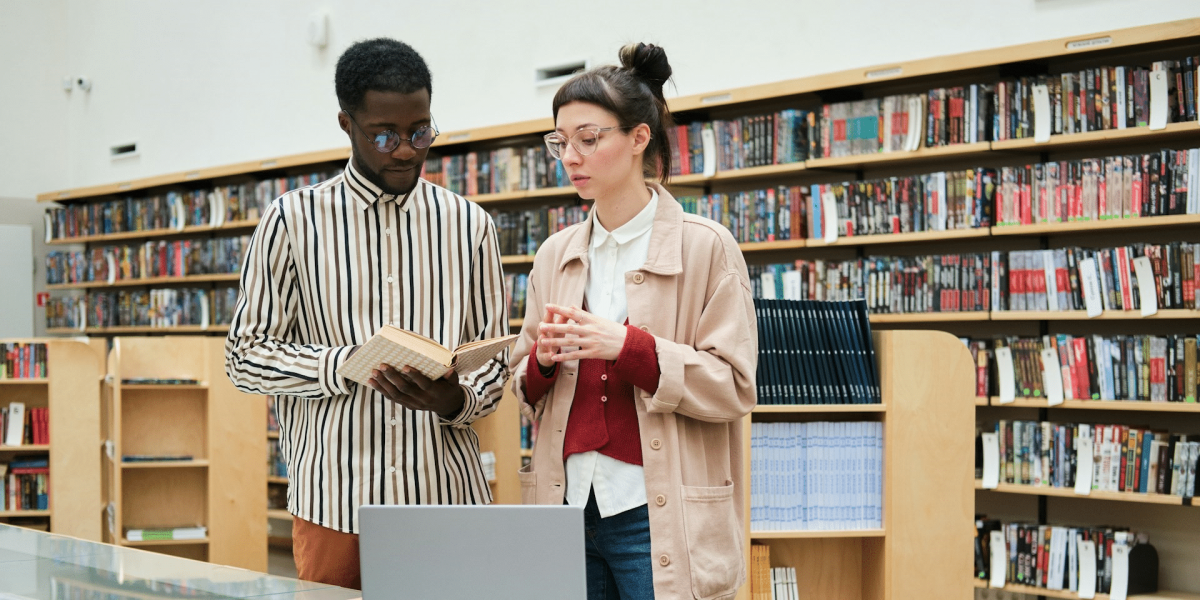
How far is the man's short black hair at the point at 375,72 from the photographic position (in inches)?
66.1

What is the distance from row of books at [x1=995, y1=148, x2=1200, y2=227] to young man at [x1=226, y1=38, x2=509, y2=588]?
2.95m

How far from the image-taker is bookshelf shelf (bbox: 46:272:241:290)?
7.04m

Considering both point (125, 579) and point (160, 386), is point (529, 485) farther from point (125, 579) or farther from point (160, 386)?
point (160, 386)

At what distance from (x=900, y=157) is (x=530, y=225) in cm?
205

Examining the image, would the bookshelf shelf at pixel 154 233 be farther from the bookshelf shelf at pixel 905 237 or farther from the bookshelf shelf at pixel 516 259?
the bookshelf shelf at pixel 905 237

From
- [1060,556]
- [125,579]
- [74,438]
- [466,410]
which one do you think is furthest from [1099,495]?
[74,438]

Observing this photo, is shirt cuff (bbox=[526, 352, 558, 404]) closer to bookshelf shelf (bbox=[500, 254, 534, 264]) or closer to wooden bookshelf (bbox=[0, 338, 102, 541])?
bookshelf shelf (bbox=[500, 254, 534, 264])

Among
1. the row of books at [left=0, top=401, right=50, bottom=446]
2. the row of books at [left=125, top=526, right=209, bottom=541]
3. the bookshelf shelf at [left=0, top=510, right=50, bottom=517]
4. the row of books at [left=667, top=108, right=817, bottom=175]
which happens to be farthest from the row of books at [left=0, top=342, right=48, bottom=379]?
the row of books at [left=667, top=108, right=817, bottom=175]

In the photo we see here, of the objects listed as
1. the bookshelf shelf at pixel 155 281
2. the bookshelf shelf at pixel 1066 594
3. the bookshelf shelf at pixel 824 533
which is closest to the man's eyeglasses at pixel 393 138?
the bookshelf shelf at pixel 824 533

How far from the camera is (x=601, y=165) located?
1.63 meters

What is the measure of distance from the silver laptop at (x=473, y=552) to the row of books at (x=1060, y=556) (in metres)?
3.38

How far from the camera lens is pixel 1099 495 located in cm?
387

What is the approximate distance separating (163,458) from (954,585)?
11.6 feet

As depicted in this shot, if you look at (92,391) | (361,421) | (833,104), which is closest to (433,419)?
(361,421)
